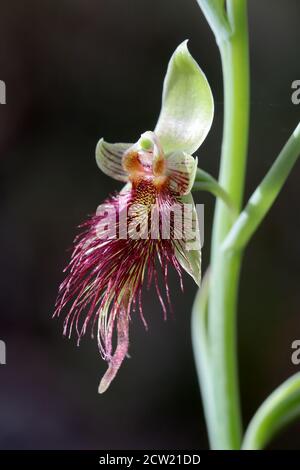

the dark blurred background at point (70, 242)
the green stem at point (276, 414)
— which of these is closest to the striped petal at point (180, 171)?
the green stem at point (276, 414)

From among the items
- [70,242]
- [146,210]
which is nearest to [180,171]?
[146,210]

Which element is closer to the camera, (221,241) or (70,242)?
(221,241)

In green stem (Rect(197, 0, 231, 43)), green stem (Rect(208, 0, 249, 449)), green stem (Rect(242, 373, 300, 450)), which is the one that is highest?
green stem (Rect(197, 0, 231, 43))

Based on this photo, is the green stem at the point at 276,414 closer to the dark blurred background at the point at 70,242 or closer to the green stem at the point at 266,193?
the green stem at the point at 266,193

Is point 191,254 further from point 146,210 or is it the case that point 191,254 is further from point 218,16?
point 218,16

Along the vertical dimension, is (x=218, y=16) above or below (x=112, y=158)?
above

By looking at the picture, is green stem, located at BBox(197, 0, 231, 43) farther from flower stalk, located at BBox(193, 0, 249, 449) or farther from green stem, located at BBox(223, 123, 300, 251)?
green stem, located at BBox(223, 123, 300, 251)

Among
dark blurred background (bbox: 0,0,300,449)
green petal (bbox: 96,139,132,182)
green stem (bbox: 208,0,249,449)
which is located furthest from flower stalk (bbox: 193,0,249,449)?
dark blurred background (bbox: 0,0,300,449)
